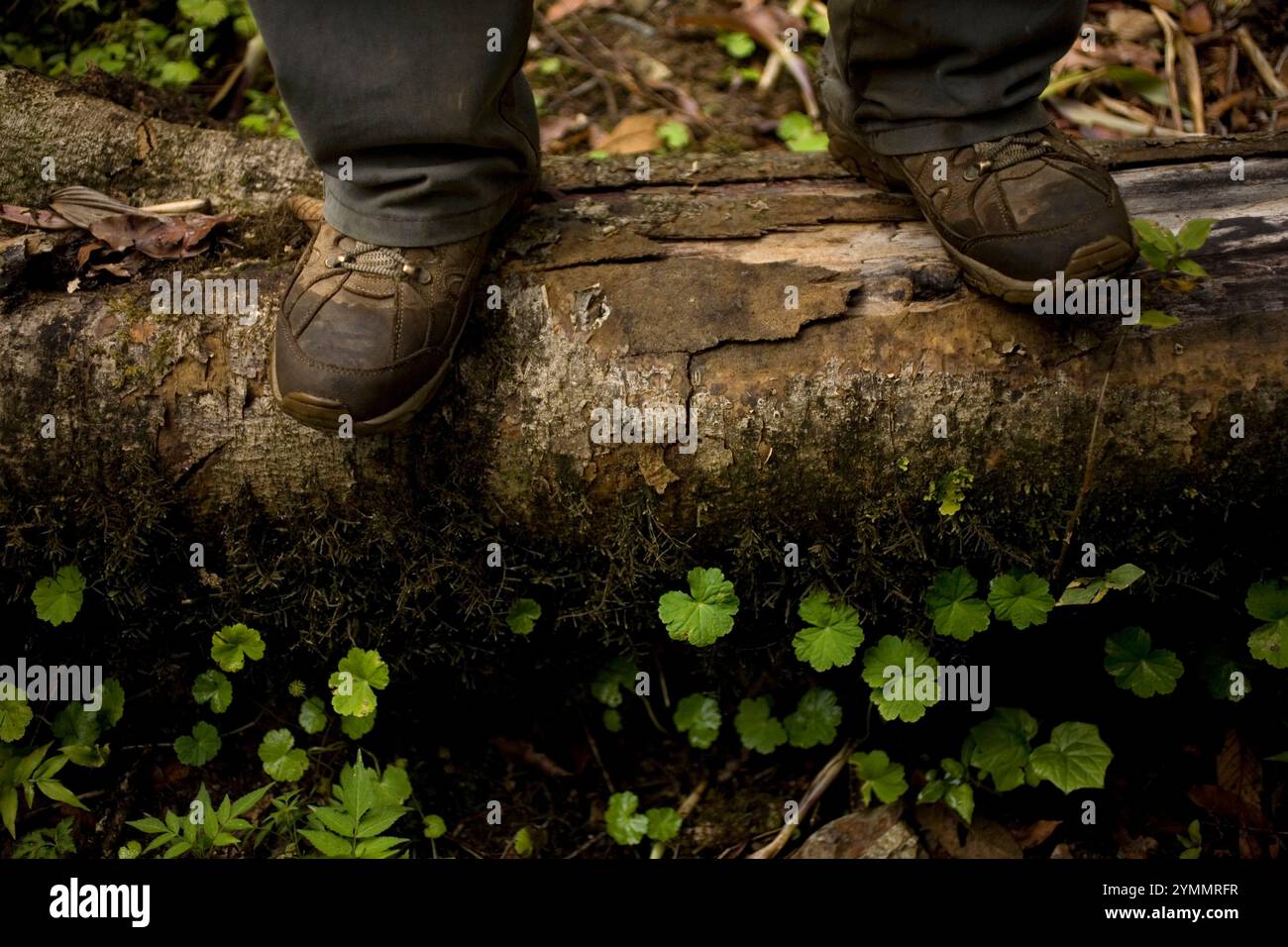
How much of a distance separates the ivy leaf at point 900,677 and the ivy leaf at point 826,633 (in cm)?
10

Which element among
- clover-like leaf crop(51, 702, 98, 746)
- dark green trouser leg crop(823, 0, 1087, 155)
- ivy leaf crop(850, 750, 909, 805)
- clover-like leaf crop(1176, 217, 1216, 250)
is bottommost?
ivy leaf crop(850, 750, 909, 805)

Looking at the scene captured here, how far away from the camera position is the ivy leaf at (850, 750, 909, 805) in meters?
2.36

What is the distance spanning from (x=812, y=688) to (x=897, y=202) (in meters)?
1.22

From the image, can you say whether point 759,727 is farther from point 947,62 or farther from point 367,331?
point 947,62

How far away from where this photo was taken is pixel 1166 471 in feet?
6.72

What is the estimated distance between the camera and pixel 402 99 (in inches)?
72.7

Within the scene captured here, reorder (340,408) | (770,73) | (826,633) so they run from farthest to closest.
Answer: (770,73) < (826,633) < (340,408)

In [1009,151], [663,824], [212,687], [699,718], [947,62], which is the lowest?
[663,824]

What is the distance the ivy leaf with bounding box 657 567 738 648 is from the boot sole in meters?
0.67

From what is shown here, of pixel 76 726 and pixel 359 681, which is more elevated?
pixel 359 681

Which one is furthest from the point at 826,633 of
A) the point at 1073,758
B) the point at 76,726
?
the point at 76,726

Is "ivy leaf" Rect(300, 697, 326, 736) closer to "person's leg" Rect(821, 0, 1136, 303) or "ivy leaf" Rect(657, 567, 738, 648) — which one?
"ivy leaf" Rect(657, 567, 738, 648)

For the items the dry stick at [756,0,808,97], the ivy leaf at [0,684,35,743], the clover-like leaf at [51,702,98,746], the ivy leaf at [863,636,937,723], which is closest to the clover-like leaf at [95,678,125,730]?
the clover-like leaf at [51,702,98,746]

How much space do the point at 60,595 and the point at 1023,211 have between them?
7.55 ft
